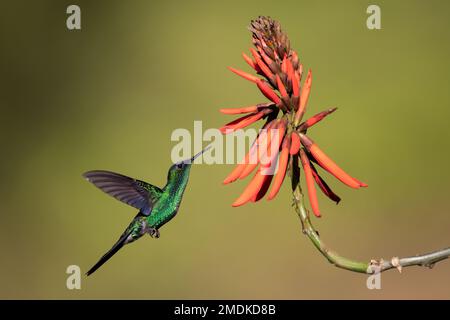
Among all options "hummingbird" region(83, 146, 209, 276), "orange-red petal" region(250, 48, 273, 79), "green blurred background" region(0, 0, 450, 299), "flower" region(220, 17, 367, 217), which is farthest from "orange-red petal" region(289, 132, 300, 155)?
"green blurred background" region(0, 0, 450, 299)

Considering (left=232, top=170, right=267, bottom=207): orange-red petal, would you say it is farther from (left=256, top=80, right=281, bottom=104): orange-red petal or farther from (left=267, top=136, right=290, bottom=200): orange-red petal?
(left=256, top=80, right=281, bottom=104): orange-red petal

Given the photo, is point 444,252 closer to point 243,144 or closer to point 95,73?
point 243,144

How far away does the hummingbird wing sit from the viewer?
1967mm

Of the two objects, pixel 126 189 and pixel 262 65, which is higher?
pixel 262 65

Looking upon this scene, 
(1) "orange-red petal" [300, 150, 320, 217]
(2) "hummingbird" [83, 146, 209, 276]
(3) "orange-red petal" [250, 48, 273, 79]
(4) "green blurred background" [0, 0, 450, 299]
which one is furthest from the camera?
(4) "green blurred background" [0, 0, 450, 299]

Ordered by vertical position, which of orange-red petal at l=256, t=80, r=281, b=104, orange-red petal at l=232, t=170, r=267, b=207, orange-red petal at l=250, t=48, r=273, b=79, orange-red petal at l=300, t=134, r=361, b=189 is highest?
orange-red petal at l=250, t=48, r=273, b=79

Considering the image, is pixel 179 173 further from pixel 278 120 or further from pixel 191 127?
pixel 191 127

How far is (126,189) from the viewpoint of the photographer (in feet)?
6.82

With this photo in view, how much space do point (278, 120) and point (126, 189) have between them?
0.76 meters

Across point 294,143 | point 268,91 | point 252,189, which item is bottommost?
point 252,189

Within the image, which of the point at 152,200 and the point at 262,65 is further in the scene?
the point at 152,200

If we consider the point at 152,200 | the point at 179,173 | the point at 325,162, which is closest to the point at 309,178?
the point at 325,162

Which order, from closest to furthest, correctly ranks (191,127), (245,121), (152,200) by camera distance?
(245,121)
(152,200)
(191,127)

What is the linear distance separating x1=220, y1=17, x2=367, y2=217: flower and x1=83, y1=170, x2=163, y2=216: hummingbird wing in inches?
24.9
